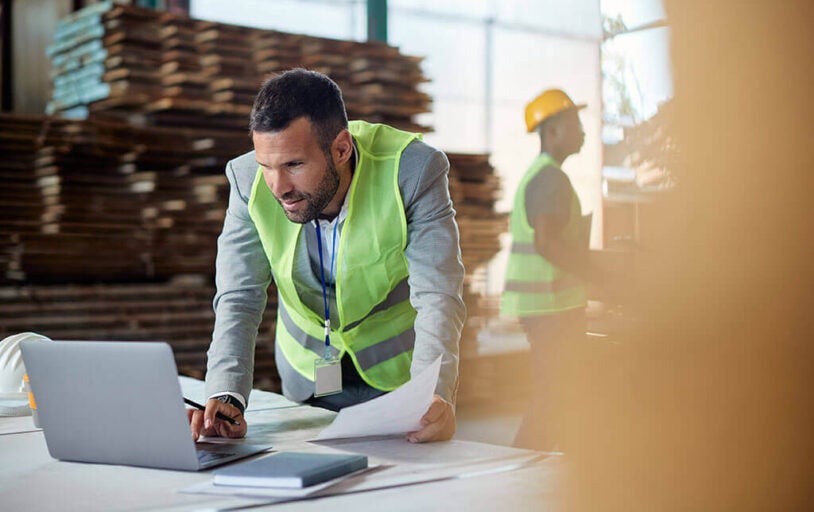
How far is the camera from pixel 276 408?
2.41m

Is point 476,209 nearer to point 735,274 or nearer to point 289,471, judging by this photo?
point 289,471

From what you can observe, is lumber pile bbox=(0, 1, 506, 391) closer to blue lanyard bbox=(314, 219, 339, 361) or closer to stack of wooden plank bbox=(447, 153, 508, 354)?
stack of wooden plank bbox=(447, 153, 508, 354)

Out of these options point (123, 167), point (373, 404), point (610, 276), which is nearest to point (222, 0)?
point (123, 167)

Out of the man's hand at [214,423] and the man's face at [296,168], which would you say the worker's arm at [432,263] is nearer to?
the man's face at [296,168]

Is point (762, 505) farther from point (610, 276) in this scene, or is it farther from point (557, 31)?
point (557, 31)

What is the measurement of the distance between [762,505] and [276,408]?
2.13 meters

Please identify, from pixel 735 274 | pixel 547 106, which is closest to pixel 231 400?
pixel 735 274

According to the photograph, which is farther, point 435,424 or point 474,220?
point 474,220

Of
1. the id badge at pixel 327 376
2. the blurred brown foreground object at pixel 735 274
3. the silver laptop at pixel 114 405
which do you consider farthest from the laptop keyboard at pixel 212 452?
the blurred brown foreground object at pixel 735 274

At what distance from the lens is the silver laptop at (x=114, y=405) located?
152 centimetres

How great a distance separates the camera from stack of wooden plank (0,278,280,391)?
4844 millimetres

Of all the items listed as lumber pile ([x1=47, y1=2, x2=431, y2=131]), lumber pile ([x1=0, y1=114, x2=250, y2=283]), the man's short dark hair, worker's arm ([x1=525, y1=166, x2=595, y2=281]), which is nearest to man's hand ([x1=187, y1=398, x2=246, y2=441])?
the man's short dark hair

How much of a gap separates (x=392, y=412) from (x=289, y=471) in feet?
1.21

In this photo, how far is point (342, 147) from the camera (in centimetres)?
228
